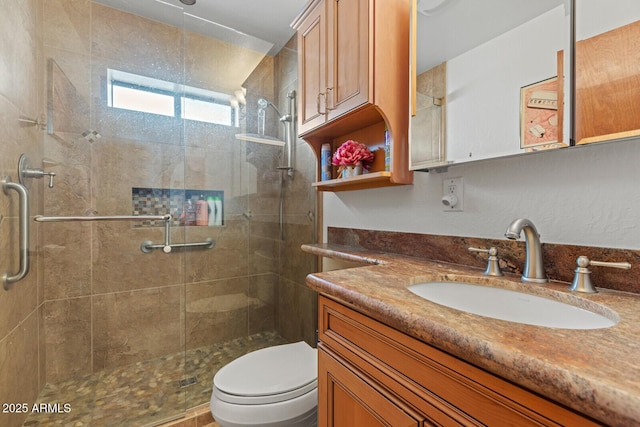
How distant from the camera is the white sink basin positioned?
2.06 feet

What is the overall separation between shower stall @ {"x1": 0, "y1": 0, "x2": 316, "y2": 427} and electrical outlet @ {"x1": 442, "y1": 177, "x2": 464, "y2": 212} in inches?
40.9

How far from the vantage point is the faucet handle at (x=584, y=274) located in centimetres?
68

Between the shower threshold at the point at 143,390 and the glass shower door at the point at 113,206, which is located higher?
the glass shower door at the point at 113,206

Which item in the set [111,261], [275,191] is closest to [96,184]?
[111,261]

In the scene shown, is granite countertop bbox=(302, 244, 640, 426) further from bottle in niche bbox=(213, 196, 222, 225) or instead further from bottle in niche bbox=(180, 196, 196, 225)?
bottle in niche bbox=(180, 196, 196, 225)

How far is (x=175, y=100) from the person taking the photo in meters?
2.04

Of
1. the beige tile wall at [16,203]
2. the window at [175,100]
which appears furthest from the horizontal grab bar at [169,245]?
the window at [175,100]

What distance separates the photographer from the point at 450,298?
2.83 feet

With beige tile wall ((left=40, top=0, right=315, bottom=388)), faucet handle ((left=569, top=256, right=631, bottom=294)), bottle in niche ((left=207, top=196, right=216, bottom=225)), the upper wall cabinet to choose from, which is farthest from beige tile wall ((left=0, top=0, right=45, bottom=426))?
faucet handle ((left=569, top=256, right=631, bottom=294))

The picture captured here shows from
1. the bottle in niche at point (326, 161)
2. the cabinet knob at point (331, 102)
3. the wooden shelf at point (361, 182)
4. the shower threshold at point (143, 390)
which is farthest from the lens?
the bottle in niche at point (326, 161)

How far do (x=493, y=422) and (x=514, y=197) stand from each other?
0.71 metres

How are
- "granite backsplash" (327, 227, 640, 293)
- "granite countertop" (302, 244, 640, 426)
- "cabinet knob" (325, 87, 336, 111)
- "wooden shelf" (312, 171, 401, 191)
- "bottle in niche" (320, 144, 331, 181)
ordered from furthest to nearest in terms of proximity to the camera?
"bottle in niche" (320, 144, 331, 181) → "cabinet knob" (325, 87, 336, 111) → "wooden shelf" (312, 171, 401, 191) → "granite backsplash" (327, 227, 640, 293) → "granite countertop" (302, 244, 640, 426)

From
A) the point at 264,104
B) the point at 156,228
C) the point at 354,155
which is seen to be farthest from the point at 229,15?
the point at 156,228

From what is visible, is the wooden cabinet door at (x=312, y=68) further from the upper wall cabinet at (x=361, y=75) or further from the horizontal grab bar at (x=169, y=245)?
the horizontal grab bar at (x=169, y=245)
